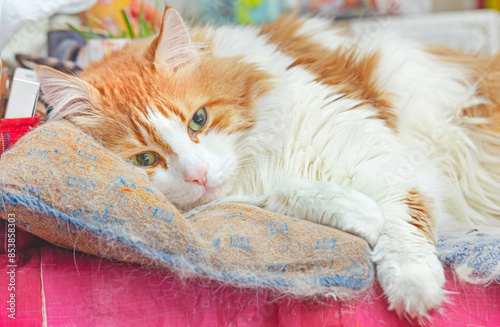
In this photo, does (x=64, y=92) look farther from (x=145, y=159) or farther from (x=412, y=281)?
(x=412, y=281)

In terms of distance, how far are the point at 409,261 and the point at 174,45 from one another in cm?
81

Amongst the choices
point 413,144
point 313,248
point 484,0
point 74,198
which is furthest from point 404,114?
point 484,0

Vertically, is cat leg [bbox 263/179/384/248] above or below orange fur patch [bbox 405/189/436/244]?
above

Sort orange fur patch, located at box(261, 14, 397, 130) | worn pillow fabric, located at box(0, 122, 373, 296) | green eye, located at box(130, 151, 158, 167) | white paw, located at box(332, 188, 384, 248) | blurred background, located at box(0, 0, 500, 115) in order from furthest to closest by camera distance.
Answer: blurred background, located at box(0, 0, 500, 115), orange fur patch, located at box(261, 14, 397, 130), green eye, located at box(130, 151, 158, 167), white paw, located at box(332, 188, 384, 248), worn pillow fabric, located at box(0, 122, 373, 296)

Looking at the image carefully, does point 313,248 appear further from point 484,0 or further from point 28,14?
point 484,0

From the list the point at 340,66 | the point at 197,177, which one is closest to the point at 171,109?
the point at 197,177

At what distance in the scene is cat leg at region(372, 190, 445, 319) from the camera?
32.4 inches

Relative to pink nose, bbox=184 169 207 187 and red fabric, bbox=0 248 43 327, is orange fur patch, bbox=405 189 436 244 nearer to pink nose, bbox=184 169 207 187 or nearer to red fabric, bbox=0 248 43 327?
pink nose, bbox=184 169 207 187

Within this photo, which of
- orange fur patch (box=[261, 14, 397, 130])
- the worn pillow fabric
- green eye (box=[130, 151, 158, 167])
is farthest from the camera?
orange fur patch (box=[261, 14, 397, 130])

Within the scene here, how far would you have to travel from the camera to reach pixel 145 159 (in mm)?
1062

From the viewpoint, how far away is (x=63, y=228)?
0.81 m

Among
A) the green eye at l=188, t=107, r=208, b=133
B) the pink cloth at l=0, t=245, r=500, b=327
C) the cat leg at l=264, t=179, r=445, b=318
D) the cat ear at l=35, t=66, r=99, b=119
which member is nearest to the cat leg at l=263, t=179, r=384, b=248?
Result: the cat leg at l=264, t=179, r=445, b=318

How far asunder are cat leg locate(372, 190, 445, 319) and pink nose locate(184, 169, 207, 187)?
43 centimetres

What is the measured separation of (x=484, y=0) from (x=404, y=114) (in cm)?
298
